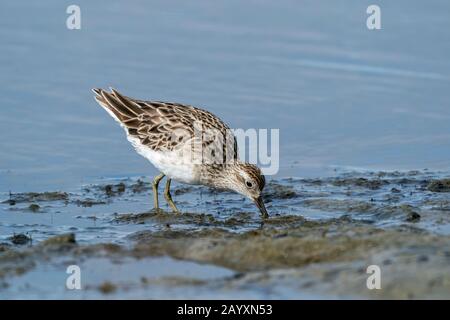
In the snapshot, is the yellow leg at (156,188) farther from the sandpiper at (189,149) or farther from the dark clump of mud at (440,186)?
the dark clump of mud at (440,186)

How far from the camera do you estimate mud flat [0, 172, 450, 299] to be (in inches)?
298

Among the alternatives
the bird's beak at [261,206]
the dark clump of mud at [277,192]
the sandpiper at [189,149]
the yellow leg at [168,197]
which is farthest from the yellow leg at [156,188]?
the dark clump of mud at [277,192]

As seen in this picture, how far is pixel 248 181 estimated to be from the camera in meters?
11.6

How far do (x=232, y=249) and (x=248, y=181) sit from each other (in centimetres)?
318

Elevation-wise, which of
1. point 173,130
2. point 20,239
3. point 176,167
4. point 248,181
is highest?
point 173,130

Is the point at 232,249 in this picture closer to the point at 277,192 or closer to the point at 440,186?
the point at 277,192

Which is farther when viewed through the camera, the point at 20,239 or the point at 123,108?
the point at 123,108

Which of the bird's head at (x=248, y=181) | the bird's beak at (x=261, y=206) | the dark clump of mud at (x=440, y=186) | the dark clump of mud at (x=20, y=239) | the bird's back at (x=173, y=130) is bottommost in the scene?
the dark clump of mud at (x=20, y=239)

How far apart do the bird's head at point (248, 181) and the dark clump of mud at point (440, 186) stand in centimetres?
222

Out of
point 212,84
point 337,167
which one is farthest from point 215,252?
point 212,84

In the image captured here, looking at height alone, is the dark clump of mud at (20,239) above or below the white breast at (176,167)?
below

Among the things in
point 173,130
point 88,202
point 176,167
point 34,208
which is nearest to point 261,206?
point 176,167

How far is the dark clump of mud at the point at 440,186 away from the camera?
40.1ft

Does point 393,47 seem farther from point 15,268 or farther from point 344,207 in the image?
point 15,268
